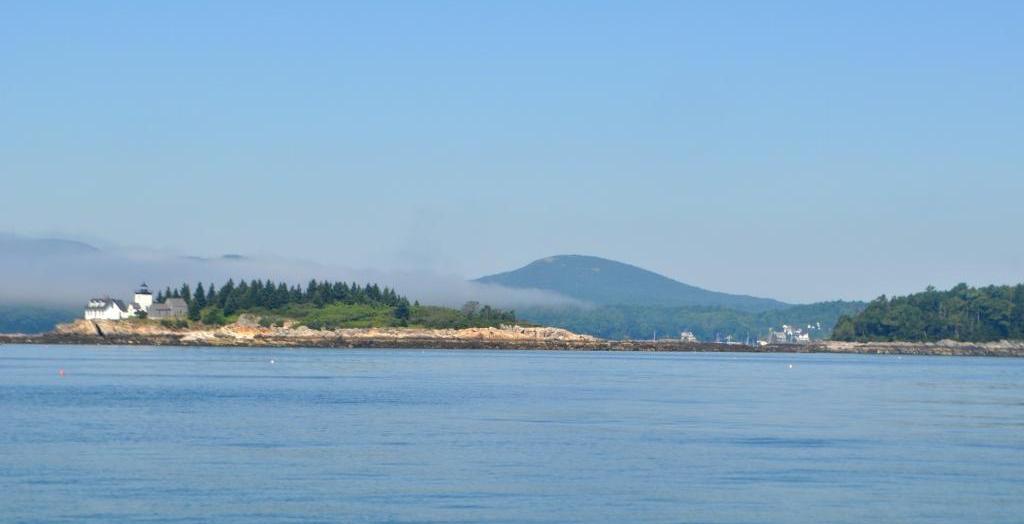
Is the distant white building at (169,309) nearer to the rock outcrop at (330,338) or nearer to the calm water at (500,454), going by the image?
the rock outcrop at (330,338)

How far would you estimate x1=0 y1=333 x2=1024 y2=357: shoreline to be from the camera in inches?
6043

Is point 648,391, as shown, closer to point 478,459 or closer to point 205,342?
point 478,459

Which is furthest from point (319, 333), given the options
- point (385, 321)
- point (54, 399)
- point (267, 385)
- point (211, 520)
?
point (211, 520)

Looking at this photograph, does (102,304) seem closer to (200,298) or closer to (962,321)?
(200,298)

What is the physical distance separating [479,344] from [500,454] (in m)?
129

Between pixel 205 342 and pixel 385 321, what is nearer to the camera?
pixel 205 342

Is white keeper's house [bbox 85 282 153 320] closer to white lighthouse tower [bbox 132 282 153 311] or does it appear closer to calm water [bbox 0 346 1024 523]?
white lighthouse tower [bbox 132 282 153 311]

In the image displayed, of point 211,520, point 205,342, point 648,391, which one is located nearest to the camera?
point 211,520

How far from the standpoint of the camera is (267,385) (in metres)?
67.4

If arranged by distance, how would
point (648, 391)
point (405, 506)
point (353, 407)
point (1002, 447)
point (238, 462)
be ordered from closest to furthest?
1. point (405, 506)
2. point (238, 462)
3. point (1002, 447)
4. point (353, 407)
5. point (648, 391)

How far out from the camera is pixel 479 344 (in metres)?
164

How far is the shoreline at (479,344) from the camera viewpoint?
154 m

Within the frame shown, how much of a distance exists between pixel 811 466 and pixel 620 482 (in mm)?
5674

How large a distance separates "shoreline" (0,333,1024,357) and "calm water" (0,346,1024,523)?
3446 inches
